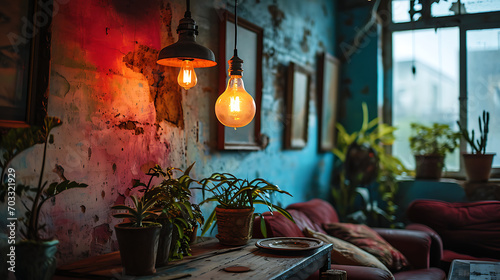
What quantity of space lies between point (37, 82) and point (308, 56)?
2.65 metres

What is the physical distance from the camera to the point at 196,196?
240 cm

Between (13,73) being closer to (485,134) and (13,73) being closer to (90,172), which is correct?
(90,172)

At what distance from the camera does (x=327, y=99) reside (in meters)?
4.18

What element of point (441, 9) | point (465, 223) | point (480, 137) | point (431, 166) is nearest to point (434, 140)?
point (431, 166)

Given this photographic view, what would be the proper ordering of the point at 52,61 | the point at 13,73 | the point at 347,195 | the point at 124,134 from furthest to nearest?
the point at 347,195 → the point at 124,134 → the point at 52,61 → the point at 13,73

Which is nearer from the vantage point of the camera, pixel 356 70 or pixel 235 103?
pixel 235 103

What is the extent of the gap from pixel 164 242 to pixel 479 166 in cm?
310

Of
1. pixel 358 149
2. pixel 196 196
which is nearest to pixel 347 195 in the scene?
pixel 358 149

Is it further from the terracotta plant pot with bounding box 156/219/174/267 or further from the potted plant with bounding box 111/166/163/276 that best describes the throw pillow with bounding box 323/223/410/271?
the potted plant with bounding box 111/166/163/276

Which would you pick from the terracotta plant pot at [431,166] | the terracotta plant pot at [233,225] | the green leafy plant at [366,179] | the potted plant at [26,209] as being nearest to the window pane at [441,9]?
the green leafy plant at [366,179]

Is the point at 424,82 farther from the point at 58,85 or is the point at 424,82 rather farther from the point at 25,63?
the point at 25,63

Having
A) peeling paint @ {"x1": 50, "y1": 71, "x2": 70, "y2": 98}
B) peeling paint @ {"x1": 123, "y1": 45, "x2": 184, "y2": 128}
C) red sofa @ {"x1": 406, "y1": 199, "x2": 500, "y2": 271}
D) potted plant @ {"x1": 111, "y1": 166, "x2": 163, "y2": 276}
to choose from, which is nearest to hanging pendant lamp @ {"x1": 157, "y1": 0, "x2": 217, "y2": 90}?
peeling paint @ {"x1": 123, "y1": 45, "x2": 184, "y2": 128}

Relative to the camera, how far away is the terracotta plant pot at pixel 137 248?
1428 millimetres

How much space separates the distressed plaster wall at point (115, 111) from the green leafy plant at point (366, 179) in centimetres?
147
